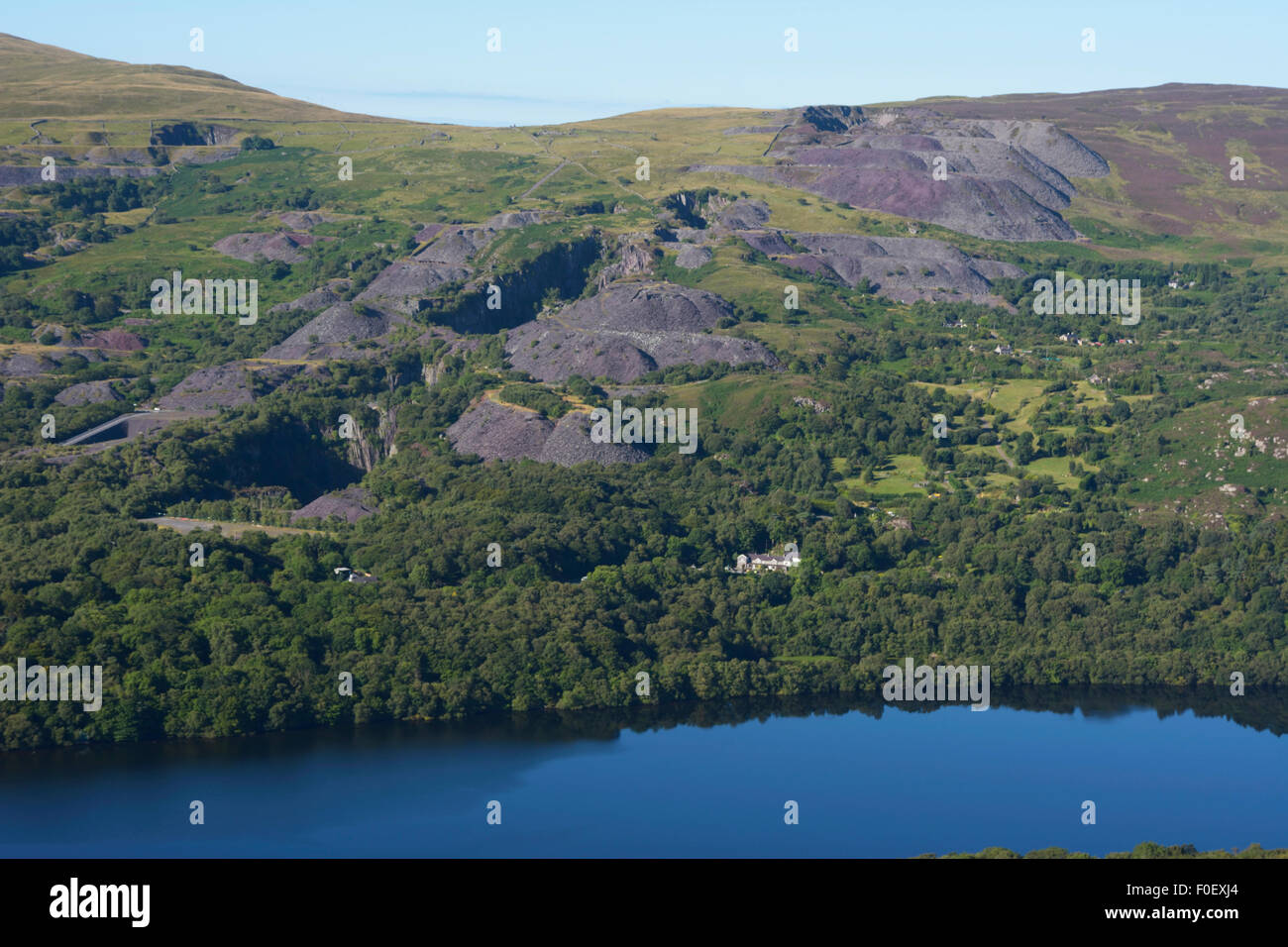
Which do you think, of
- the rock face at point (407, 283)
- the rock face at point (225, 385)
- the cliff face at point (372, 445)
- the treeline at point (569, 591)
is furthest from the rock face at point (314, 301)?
the treeline at point (569, 591)

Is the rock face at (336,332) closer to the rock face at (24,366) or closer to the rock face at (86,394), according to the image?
the rock face at (86,394)

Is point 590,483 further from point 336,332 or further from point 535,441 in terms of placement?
point 336,332

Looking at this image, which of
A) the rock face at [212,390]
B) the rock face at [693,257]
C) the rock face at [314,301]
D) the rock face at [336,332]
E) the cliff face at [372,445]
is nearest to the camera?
the cliff face at [372,445]

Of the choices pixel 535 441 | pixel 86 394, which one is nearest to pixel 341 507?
pixel 535 441

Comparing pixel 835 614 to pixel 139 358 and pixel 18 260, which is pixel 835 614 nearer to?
pixel 139 358

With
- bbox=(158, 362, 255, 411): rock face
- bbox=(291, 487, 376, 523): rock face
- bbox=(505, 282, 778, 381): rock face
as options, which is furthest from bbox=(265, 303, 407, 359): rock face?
bbox=(291, 487, 376, 523): rock face

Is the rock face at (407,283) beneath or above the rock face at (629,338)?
above

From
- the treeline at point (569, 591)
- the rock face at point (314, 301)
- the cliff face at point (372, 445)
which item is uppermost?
the rock face at point (314, 301)
